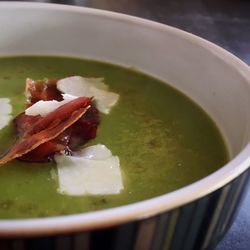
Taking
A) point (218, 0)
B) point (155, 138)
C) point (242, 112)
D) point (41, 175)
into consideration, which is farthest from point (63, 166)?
point (218, 0)

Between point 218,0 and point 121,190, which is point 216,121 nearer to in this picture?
point 121,190

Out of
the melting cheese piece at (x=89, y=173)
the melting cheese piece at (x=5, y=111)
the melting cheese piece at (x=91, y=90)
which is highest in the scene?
the melting cheese piece at (x=89, y=173)

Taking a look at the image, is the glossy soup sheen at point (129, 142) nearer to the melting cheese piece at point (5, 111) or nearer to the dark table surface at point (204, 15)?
the melting cheese piece at point (5, 111)

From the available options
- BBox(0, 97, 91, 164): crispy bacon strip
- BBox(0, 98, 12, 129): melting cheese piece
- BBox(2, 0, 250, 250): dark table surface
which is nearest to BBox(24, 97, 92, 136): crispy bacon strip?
BBox(0, 97, 91, 164): crispy bacon strip

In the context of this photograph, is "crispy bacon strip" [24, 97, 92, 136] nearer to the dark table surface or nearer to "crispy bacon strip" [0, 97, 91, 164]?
"crispy bacon strip" [0, 97, 91, 164]

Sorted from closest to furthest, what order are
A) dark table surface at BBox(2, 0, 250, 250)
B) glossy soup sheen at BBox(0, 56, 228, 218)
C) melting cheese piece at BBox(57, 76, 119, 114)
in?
glossy soup sheen at BBox(0, 56, 228, 218), melting cheese piece at BBox(57, 76, 119, 114), dark table surface at BBox(2, 0, 250, 250)

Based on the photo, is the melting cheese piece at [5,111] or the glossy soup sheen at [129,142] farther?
Result: the melting cheese piece at [5,111]

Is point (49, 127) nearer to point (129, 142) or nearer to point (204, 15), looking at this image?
point (129, 142)

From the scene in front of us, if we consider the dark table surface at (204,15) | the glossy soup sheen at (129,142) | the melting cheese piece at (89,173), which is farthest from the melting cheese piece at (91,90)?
the dark table surface at (204,15)
